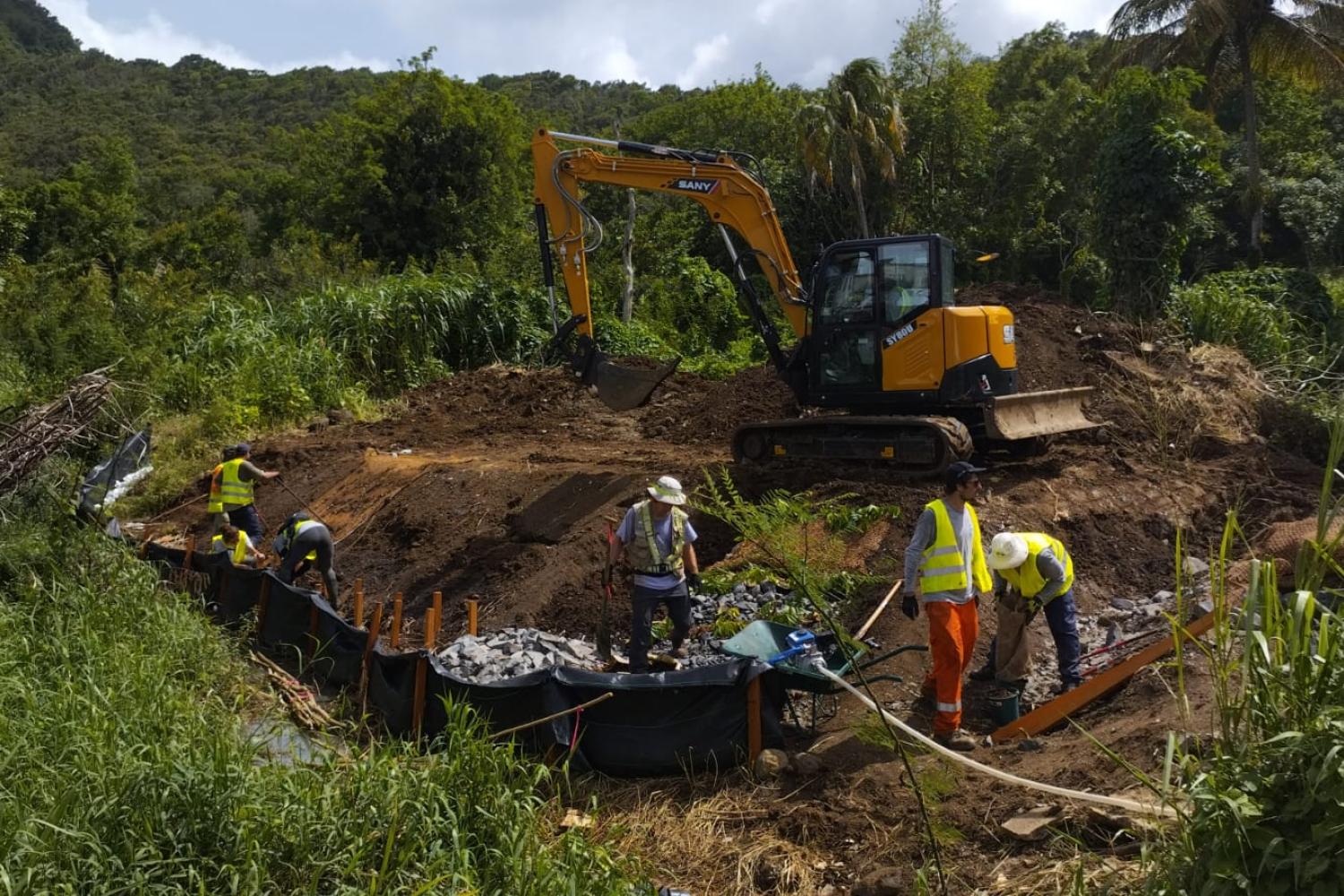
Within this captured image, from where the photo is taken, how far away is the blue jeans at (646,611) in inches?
312

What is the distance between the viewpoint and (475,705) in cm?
689

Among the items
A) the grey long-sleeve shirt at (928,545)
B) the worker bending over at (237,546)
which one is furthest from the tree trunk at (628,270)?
the grey long-sleeve shirt at (928,545)

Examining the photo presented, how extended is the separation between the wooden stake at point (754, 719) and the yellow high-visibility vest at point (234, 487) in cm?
704

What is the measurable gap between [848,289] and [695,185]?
6.75 feet

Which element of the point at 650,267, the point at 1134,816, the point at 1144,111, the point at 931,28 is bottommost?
the point at 1134,816

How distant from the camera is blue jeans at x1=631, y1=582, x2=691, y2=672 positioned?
7930 millimetres

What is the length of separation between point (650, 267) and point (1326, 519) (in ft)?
86.0

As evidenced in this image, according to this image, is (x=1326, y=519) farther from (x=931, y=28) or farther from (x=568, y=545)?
(x=931, y=28)

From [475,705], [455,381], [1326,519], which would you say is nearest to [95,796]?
[475,705]

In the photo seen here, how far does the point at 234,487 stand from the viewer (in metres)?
11.7

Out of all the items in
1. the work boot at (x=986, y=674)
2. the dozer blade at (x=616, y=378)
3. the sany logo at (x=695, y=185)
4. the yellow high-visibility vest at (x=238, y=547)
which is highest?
the sany logo at (x=695, y=185)

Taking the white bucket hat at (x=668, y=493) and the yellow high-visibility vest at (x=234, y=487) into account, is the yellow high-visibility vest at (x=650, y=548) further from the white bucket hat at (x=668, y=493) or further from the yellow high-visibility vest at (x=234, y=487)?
the yellow high-visibility vest at (x=234, y=487)

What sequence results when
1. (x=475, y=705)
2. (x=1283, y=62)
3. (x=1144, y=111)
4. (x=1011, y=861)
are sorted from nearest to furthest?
1. (x=1011, y=861)
2. (x=475, y=705)
3. (x=1144, y=111)
4. (x=1283, y=62)

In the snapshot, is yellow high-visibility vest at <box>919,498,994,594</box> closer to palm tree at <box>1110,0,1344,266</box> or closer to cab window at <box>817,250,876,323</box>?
cab window at <box>817,250,876,323</box>
